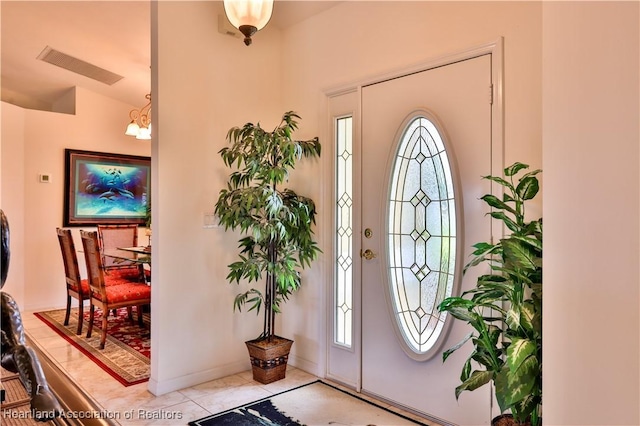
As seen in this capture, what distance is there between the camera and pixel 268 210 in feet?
9.52

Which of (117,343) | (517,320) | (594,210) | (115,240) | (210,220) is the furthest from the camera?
(115,240)

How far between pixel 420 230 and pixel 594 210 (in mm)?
1829

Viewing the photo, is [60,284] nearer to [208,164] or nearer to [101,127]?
[101,127]

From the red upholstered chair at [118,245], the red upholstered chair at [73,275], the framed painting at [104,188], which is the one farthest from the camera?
the framed painting at [104,188]

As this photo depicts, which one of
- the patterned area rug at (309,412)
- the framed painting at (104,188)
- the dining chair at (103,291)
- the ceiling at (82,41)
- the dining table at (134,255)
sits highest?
the ceiling at (82,41)

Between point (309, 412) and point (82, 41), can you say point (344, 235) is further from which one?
point (82, 41)

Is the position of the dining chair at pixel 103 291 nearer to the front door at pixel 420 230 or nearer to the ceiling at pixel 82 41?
the ceiling at pixel 82 41

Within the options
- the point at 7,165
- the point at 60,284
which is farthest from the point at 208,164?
the point at 60,284

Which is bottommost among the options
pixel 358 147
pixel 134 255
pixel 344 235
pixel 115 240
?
pixel 134 255

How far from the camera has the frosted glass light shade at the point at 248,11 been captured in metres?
2.29

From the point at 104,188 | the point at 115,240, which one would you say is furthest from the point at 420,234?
the point at 104,188

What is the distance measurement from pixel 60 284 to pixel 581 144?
6348 mm

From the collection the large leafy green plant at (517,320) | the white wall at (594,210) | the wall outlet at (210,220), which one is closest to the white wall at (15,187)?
the wall outlet at (210,220)

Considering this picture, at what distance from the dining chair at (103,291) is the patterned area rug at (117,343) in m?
0.13
